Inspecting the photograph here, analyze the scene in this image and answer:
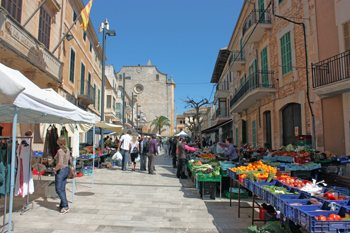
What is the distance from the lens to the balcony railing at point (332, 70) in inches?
425

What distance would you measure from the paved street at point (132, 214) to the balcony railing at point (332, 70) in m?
6.42

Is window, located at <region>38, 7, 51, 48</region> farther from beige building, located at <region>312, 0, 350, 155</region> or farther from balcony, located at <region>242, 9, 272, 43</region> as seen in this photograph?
beige building, located at <region>312, 0, 350, 155</region>

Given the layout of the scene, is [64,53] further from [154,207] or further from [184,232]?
[184,232]

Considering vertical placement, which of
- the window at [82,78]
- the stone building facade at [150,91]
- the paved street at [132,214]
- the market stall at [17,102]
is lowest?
the paved street at [132,214]

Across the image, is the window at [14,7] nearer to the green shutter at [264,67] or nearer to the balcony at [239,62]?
the green shutter at [264,67]

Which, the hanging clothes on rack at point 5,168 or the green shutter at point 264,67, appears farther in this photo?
the green shutter at point 264,67

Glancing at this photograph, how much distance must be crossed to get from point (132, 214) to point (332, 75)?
9066mm

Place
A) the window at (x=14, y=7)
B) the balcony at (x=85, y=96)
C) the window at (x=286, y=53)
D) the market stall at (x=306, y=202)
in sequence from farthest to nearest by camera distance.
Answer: the balcony at (x=85, y=96) → the window at (x=286, y=53) → the window at (x=14, y=7) → the market stall at (x=306, y=202)

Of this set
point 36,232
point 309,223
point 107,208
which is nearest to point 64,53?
point 107,208

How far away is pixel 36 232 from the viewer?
207 inches

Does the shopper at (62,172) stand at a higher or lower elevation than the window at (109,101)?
lower

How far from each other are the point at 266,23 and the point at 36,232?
15.8 m

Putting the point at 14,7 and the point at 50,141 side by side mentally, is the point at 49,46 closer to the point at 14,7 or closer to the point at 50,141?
the point at 14,7

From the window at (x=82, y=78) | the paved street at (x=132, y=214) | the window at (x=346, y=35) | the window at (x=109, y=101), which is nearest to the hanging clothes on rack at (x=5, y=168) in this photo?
the paved street at (x=132, y=214)
